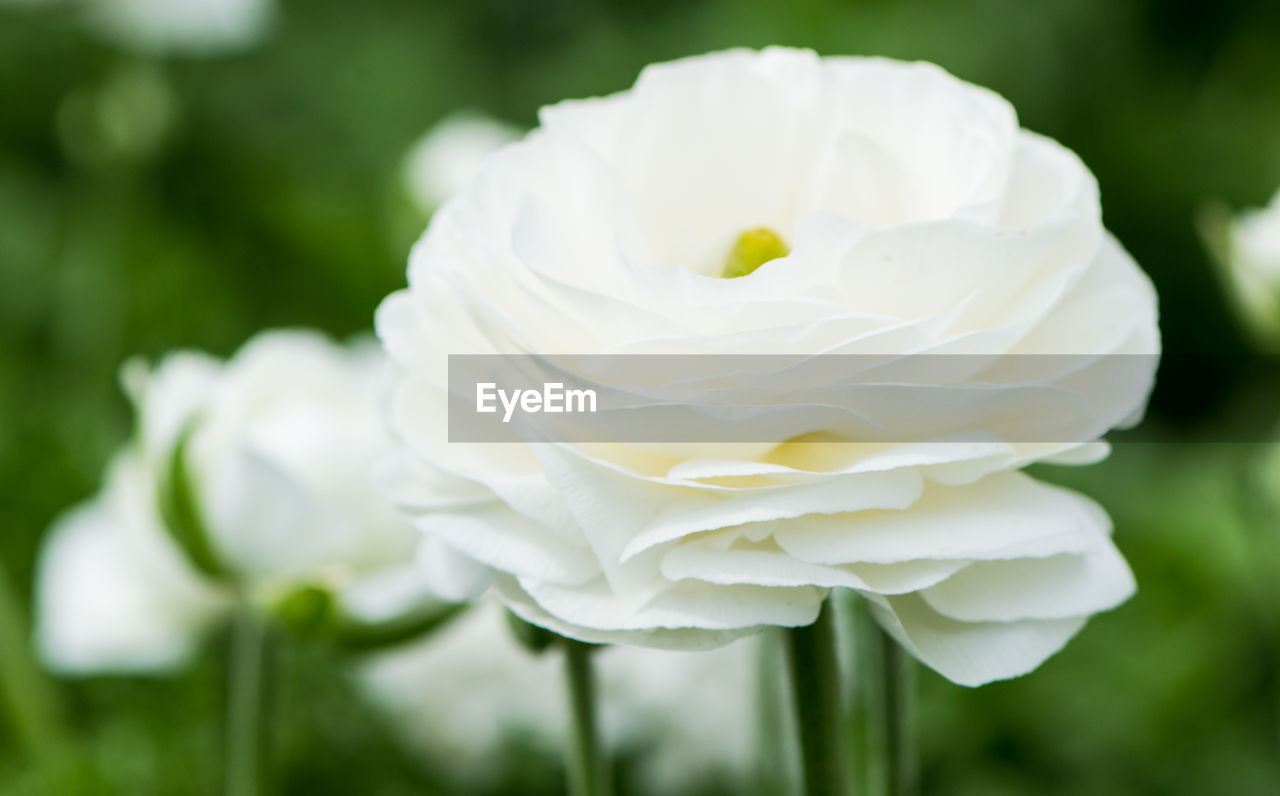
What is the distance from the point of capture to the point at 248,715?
0.34 meters

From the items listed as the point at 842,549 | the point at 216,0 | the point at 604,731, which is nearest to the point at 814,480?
the point at 842,549

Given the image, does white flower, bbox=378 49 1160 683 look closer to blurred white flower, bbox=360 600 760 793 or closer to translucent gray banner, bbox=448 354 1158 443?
translucent gray banner, bbox=448 354 1158 443

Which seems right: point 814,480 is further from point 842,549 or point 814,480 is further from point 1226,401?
point 1226,401

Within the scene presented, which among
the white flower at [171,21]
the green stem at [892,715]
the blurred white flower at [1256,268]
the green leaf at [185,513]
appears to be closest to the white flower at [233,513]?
the green leaf at [185,513]

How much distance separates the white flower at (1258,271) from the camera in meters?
0.38

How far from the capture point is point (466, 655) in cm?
46

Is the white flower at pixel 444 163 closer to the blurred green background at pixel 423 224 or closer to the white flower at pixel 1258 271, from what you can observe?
the blurred green background at pixel 423 224

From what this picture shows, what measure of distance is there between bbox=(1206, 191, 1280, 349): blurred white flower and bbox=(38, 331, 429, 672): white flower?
0.24 metres

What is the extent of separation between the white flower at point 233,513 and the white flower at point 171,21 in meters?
0.36

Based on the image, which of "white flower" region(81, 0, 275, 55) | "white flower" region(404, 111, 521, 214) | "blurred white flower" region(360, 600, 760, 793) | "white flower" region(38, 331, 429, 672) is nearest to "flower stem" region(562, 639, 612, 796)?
"white flower" region(38, 331, 429, 672)

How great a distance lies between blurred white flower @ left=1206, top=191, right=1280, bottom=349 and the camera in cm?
38

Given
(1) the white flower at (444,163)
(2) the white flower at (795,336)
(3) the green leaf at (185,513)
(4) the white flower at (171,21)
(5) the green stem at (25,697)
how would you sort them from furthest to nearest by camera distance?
1. (4) the white flower at (171,21)
2. (1) the white flower at (444,163)
3. (5) the green stem at (25,697)
4. (3) the green leaf at (185,513)
5. (2) the white flower at (795,336)

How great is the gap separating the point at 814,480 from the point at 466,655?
0.27m

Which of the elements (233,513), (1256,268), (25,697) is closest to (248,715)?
(233,513)
